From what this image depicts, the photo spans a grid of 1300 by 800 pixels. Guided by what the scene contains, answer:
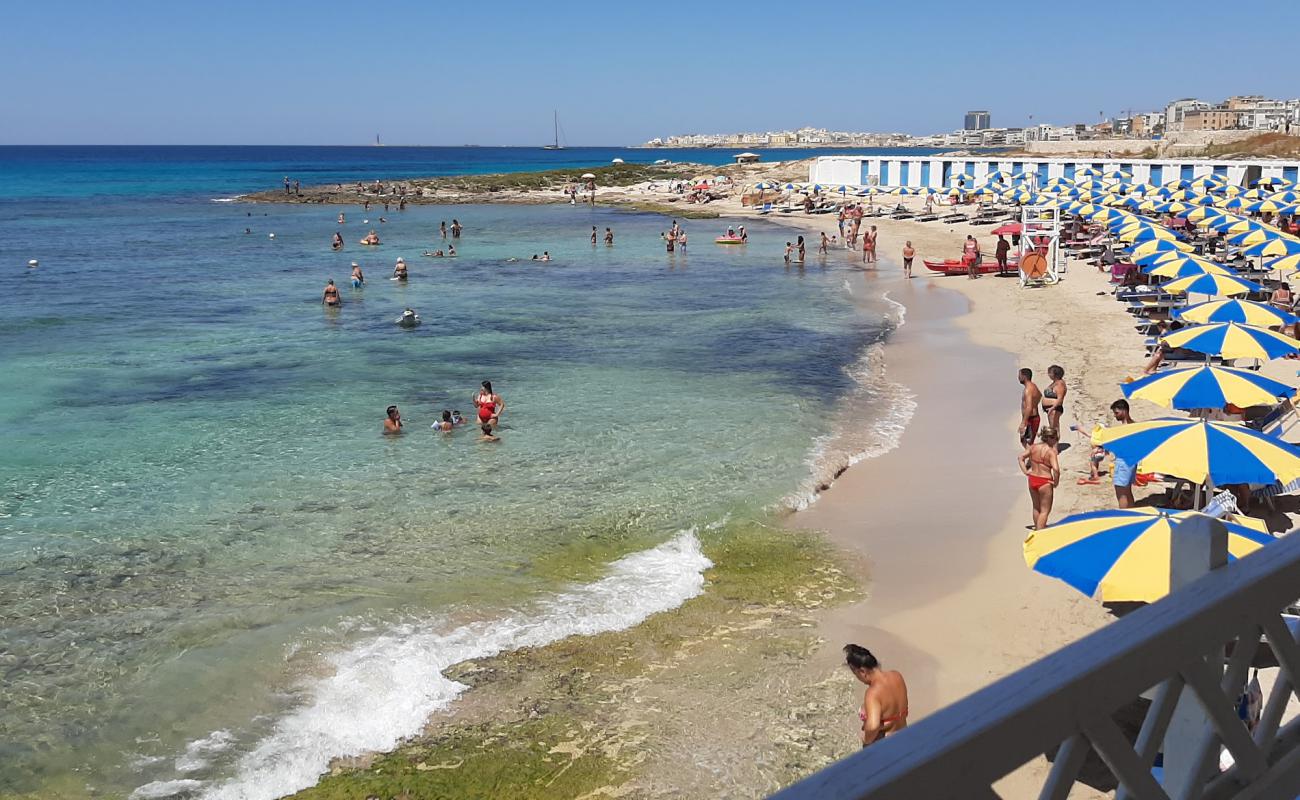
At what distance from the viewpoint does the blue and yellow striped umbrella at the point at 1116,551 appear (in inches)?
260

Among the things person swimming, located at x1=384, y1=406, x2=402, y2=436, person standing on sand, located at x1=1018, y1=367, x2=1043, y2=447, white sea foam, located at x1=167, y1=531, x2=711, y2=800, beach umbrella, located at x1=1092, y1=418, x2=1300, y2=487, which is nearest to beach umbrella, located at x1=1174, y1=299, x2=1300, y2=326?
person standing on sand, located at x1=1018, y1=367, x2=1043, y2=447

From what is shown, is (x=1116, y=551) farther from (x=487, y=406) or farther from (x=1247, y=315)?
(x=487, y=406)

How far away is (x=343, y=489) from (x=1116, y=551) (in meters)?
10.4

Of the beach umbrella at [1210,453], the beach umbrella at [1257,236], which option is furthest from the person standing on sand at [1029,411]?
the beach umbrella at [1257,236]

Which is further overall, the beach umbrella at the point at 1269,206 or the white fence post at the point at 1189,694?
the beach umbrella at the point at 1269,206

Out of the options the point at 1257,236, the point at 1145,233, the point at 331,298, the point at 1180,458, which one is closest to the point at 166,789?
the point at 1180,458

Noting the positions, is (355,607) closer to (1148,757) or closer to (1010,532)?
(1010,532)

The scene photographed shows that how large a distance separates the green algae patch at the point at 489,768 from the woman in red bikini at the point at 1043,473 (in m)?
6.02

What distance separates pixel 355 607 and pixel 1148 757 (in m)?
9.54

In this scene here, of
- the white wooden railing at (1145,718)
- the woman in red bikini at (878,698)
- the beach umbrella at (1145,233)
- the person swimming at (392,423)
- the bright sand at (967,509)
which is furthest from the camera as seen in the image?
the beach umbrella at (1145,233)

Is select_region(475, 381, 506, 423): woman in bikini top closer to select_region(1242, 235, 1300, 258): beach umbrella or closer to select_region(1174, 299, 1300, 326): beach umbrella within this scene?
select_region(1174, 299, 1300, 326): beach umbrella

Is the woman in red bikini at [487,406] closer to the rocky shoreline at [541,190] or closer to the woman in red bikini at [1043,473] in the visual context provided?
the woman in red bikini at [1043,473]

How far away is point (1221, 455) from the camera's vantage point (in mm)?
8422

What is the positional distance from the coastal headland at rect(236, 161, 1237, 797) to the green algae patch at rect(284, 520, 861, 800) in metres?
0.02
